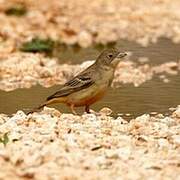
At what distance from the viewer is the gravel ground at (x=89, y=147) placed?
733 cm

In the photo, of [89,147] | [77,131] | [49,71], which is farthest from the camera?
[49,71]

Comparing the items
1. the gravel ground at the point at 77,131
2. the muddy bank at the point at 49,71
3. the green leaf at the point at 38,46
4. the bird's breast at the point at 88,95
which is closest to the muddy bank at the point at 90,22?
the gravel ground at the point at 77,131

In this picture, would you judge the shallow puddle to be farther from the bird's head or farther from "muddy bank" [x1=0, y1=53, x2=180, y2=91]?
the bird's head

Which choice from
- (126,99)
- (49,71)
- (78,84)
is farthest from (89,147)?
(49,71)

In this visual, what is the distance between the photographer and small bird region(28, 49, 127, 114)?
10.2 m

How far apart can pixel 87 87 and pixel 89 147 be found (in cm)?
212

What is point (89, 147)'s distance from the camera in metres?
8.16

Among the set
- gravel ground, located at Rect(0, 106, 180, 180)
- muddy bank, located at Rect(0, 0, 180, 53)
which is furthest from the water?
muddy bank, located at Rect(0, 0, 180, 53)

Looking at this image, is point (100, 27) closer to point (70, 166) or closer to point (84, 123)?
point (84, 123)

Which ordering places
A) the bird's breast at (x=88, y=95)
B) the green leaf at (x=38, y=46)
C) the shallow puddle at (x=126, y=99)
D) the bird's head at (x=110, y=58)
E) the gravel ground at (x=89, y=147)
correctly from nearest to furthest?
the gravel ground at (x=89, y=147)
the bird's breast at (x=88, y=95)
the bird's head at (x=110, y=58)
the shallow puddle at (x=126, y=99)
the green leaf at (x=38, y=46)

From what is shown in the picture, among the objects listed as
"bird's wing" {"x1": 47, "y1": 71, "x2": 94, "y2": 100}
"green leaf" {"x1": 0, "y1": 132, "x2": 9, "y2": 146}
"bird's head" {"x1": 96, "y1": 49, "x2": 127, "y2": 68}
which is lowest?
"green leaf" {"x1": 0, "y1": 132, "x2": 9, "y2": 146}

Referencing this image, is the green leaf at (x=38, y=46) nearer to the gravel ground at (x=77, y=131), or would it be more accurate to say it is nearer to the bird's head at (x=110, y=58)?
the gravel ground at (x=77, y=131)

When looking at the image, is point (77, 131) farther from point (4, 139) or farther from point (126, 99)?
point (126, 99)

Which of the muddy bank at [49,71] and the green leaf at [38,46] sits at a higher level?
the green leaf at [38,46]
